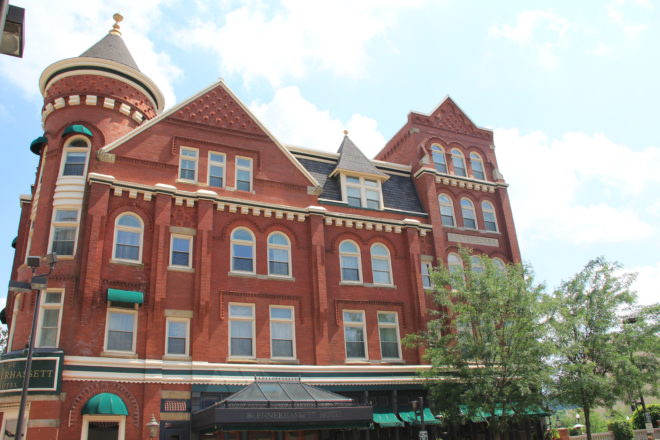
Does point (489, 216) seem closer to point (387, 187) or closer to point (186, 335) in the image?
point (387, 187)

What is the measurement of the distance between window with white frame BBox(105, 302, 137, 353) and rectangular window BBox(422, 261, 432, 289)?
1435 cm

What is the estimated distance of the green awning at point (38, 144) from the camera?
2414 centimetres

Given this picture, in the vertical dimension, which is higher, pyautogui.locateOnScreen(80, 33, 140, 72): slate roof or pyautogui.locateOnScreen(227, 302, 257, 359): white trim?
pyautogui.locateOnScreen(80, 33, 140, 72): slate roof

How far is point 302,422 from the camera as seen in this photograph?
62.3 ft

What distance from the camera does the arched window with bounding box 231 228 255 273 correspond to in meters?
24.1

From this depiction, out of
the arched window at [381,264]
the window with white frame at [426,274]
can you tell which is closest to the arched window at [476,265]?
the window with white frame at [426,274]

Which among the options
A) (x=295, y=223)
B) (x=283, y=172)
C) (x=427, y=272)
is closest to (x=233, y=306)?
(x=295, y=223)

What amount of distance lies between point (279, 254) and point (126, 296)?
7.15 m

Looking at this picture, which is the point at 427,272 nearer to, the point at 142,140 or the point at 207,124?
the point at 207,124

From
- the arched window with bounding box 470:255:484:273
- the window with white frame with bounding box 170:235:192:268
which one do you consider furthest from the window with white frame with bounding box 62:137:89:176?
the arched window with bounding box 470:255:484:273

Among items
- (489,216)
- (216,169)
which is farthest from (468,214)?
(216,169)

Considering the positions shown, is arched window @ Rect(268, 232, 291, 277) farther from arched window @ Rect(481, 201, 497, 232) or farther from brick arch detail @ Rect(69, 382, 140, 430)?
arched window @ Rect(481, 201, 497, 232)

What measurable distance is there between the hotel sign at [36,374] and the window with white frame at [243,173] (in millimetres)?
10648

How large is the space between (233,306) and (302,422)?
6301 millimetres
